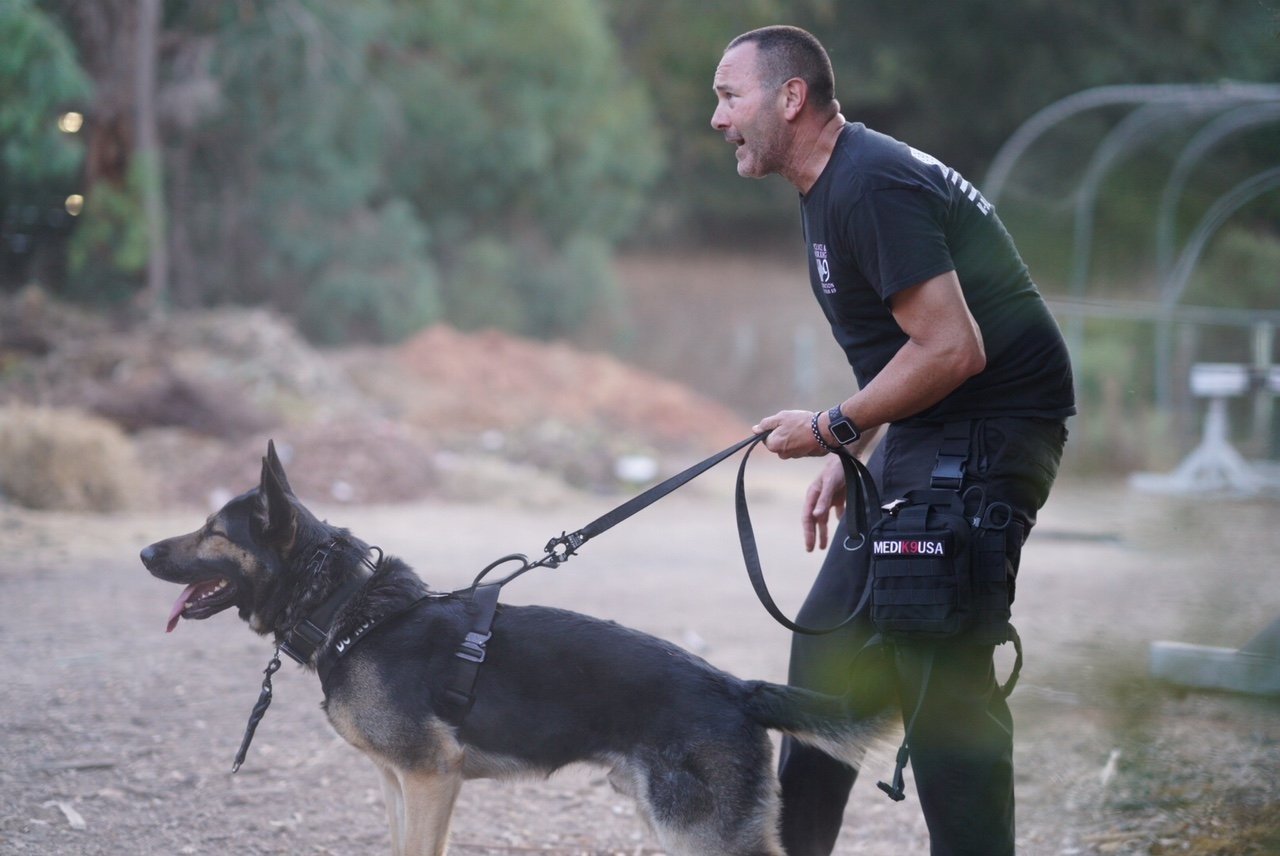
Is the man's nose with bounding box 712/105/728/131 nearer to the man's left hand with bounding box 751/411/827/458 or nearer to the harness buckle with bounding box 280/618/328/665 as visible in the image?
the man's left hand with bounding box 751/411/827/458

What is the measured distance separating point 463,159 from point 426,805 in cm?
→ 1969

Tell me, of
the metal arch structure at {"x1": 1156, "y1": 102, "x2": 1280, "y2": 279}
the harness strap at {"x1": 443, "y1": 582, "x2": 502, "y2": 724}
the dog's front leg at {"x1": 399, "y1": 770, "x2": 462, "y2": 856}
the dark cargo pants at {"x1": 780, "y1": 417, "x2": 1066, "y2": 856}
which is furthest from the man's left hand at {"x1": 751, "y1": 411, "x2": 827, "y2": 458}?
the metal arch structure at {"x1": 1156, "y1": 102, "x2": 1280, "y2": 279}

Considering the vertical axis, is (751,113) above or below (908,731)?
above

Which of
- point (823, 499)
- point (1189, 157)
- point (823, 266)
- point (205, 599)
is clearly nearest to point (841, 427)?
point (823, 266)

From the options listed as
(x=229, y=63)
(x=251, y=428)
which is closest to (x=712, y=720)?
(x=251, y=428)

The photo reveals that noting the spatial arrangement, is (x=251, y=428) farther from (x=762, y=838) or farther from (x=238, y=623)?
(x=762, y=838)

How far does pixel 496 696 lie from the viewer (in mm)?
3203

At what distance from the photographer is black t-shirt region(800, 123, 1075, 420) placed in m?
2.69

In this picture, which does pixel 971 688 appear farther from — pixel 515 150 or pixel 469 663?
pixel 515 150

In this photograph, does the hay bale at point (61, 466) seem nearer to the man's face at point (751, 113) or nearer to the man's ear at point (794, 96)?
the man's face at point (751, 113)

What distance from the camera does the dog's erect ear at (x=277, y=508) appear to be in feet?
11.4

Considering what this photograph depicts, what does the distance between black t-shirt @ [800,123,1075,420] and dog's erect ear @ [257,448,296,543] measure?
5.36 ft

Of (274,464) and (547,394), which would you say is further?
(547,394)

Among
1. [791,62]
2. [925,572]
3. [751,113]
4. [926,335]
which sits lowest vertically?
[925,572]
